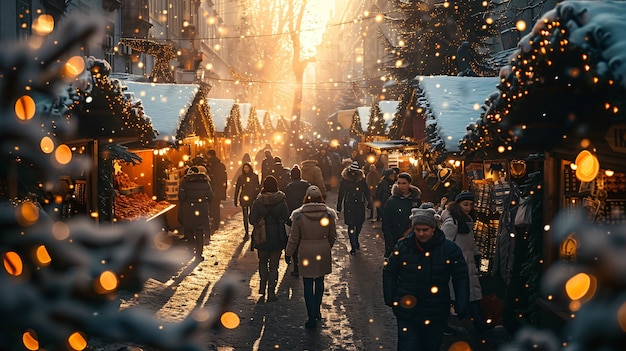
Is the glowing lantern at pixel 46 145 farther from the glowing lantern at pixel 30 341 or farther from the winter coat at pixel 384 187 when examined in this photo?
the winter coat at pixel 384 187

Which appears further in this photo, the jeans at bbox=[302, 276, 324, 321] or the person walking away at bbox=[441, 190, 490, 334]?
the jeans at bbox=[302, 276, 324, 321]

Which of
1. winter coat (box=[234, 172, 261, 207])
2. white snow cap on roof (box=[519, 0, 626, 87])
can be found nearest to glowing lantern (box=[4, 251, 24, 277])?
white snow cap on roof (box=[519, 0, 626, 87])

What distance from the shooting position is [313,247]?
9125mm

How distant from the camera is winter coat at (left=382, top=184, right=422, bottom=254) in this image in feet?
35.1

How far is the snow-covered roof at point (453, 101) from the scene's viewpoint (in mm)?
11026

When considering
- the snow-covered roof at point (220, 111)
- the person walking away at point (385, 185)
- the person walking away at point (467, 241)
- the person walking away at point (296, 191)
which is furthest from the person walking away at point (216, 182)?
the person walking away at point (467, 241)

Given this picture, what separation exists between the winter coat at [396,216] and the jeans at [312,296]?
1846 millimetres

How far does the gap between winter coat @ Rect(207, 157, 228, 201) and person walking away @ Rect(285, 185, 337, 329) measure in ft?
29.5

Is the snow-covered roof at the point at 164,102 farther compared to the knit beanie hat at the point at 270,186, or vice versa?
→ the snow-covered roof at the point at 164,102

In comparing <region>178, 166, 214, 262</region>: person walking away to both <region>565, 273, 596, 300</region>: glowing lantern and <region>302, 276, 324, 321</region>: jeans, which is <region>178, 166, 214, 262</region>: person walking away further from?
<region>565, 273, 596, 300</region>: glowing lantern

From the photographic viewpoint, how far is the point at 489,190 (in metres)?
10.4

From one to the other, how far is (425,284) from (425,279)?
5cm

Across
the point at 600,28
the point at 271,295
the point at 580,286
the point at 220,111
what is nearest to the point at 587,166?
the point at 600,28

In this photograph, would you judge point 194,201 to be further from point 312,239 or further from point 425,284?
point 425,284
